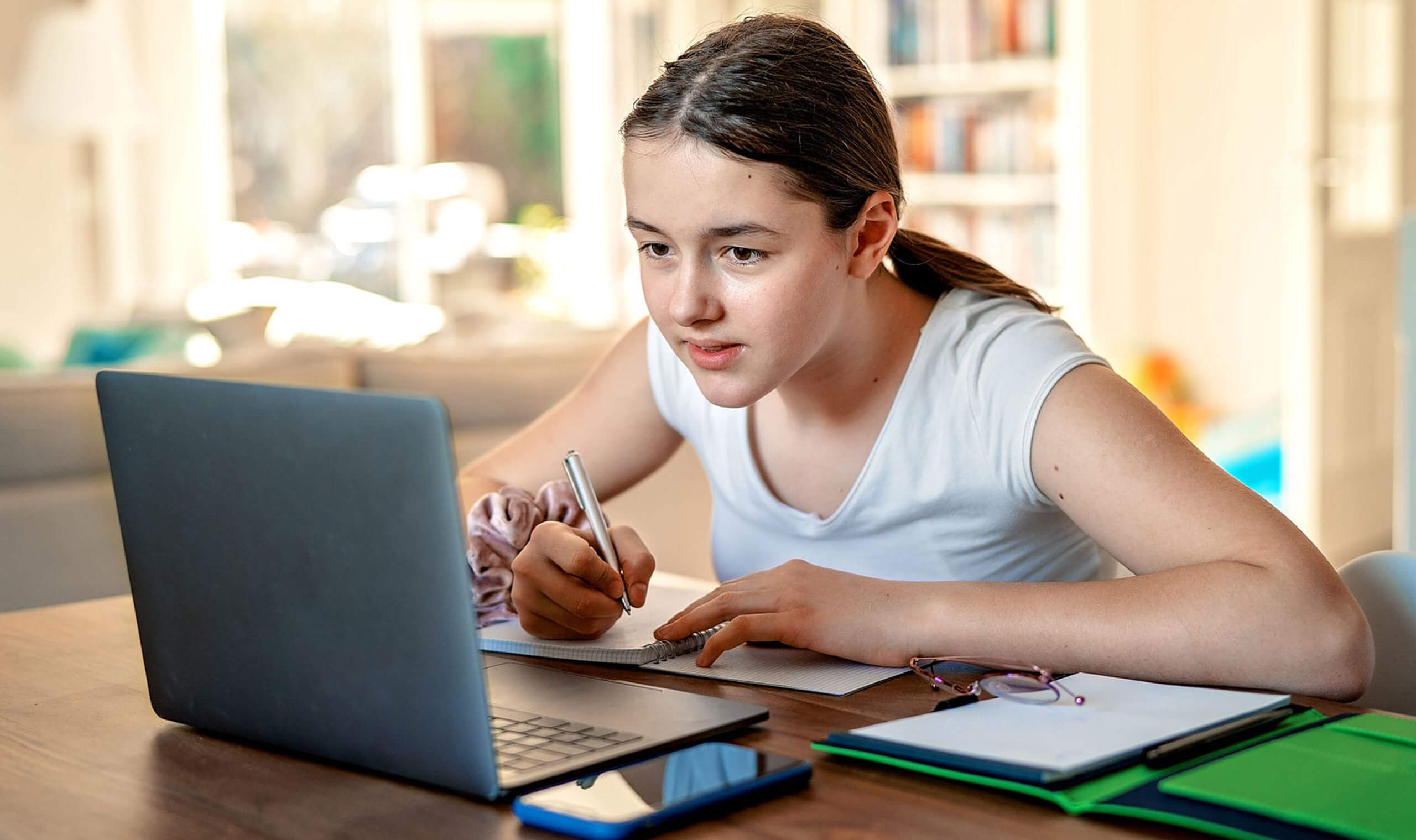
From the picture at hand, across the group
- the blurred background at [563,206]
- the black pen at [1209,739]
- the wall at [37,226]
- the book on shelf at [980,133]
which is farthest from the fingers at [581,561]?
the wall at [37,226]

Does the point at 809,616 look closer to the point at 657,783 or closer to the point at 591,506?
the point at 591,506

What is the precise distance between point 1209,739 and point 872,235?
0.60m

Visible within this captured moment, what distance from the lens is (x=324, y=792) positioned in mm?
802

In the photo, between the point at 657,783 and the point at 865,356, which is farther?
the point at 865,356

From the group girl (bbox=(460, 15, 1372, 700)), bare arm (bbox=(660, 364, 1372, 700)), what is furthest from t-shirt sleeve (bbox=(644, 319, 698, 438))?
bare arm (bbox=(660, 364, 1372, 700))

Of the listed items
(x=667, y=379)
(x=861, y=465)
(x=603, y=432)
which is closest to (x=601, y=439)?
(x=603, y=432)

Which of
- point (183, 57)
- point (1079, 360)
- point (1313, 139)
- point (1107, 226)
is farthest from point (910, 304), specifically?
point (183, 57)

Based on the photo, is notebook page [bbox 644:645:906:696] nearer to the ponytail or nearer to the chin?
the chin

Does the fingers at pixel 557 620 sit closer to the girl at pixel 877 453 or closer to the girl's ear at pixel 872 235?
the girl at pixel 877 453

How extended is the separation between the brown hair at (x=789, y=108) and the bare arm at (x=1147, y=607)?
0.31 m

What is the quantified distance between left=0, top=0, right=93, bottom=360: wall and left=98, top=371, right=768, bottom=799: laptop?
5.12 metres

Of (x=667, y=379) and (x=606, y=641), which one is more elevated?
(x=667, y=379)

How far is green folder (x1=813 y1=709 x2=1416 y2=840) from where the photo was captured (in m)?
0.68

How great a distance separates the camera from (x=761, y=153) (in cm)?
115
